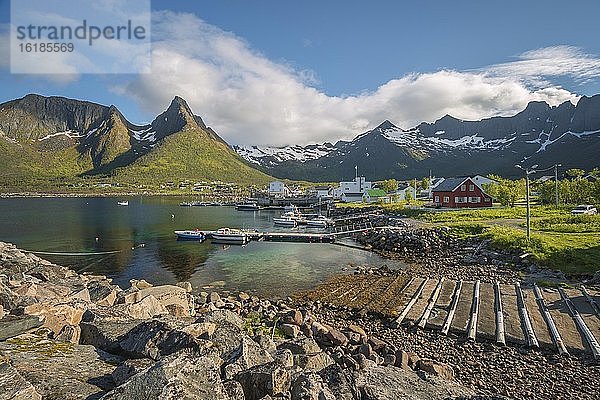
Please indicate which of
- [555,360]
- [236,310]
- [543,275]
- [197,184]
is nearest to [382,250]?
[543,275]

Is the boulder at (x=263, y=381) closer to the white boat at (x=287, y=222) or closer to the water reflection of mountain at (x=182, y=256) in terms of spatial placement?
the water reflection of mountain at (x=182, y=256)

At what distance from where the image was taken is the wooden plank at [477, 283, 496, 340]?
14562 mm

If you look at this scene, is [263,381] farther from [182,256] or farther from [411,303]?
[182,256]

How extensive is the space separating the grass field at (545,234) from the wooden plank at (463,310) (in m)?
8.29

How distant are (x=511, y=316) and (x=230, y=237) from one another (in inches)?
1367

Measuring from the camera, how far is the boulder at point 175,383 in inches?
178

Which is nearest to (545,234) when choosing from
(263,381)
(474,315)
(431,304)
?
(431,304)

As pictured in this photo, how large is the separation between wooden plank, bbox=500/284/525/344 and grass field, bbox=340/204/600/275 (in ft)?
22.6

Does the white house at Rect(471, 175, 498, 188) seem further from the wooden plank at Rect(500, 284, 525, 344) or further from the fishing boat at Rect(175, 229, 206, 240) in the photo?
the wooden plank at Rect(500, 284, 525, 344)

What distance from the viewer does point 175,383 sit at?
15.2ft

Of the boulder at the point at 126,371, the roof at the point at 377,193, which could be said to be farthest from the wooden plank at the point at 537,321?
the roof at the point at 377,193

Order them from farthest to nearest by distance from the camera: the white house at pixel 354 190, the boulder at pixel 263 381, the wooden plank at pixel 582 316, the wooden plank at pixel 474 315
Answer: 1. the white house at pixel 354 190
2. the wooden plank at pixel 474 315
3. the wooden plank at pixel 582 316
4. the boulder at pixel 263 381

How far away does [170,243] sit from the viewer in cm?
4638

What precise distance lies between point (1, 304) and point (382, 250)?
111ft
